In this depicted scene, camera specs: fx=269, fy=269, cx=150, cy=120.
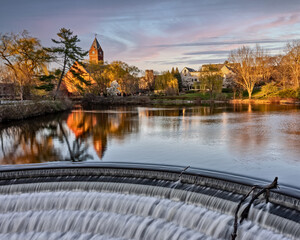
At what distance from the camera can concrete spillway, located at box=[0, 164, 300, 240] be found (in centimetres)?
644

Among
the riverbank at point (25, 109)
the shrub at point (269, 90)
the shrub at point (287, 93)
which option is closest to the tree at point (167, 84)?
the shrub at point (269, 90)

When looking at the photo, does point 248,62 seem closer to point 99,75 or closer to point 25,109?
point 99,75

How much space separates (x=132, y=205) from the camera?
7.86 metres

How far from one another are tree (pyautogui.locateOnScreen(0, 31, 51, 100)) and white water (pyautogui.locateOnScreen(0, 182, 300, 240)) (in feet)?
99.2

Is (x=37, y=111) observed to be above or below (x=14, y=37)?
below

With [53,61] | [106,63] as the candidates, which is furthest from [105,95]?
Answer: [53,61]

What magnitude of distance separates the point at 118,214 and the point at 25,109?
2364cm

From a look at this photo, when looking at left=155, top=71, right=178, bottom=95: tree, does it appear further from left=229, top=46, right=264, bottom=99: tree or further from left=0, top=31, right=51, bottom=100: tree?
left=0, top=31, right=51, bottom=100: tree

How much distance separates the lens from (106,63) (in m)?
72.0

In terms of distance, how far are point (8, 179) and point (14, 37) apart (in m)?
34.6

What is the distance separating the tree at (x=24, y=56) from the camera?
36.8 metres

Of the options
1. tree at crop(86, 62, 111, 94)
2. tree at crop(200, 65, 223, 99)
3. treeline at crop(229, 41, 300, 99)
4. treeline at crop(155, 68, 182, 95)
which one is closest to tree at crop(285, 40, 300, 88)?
treeline at crop(229, 41, 300, 99)

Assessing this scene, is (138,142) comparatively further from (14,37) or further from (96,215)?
(14,37)

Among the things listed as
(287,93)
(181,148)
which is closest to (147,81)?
(287,93)
